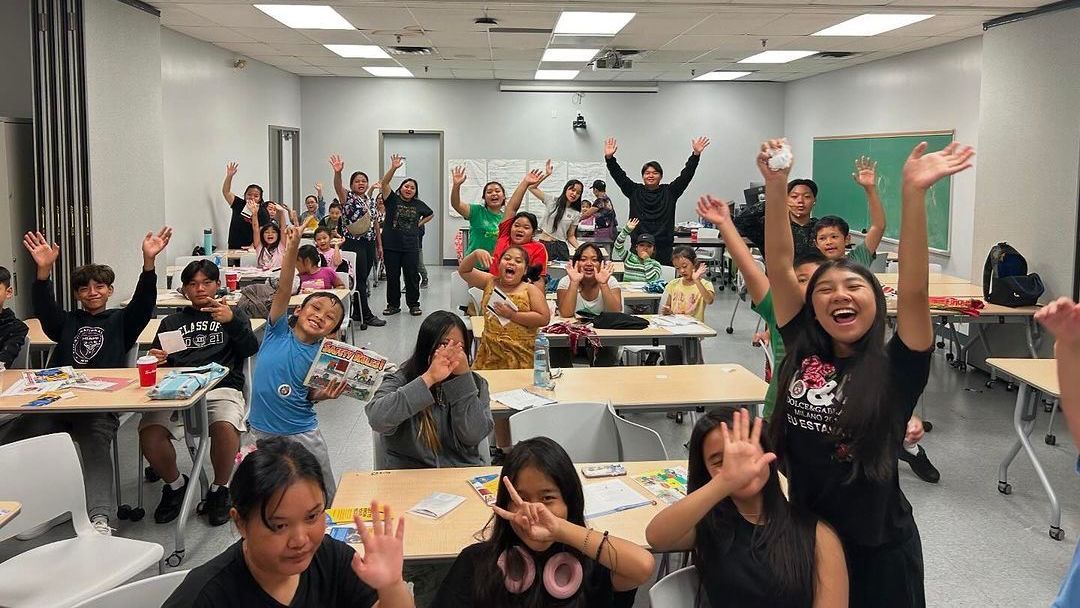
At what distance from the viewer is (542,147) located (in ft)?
49.0

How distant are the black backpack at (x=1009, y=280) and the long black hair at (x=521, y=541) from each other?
5.78 m

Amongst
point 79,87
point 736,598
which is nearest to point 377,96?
point 79,87

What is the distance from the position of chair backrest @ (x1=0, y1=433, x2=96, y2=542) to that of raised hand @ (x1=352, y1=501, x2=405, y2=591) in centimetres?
184

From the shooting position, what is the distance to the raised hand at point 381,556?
188 centimetres

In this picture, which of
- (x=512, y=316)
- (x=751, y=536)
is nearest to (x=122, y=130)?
(x=512, y=316)

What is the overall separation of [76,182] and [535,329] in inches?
151

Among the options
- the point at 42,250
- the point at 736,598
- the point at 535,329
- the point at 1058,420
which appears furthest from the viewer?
the point at 1058,420

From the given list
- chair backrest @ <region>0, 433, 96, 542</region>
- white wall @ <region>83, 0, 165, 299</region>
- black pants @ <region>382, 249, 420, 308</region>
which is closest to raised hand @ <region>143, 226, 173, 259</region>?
chair backrest @ <region>0, 433, 96, 542</region>

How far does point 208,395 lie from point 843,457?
357 cm

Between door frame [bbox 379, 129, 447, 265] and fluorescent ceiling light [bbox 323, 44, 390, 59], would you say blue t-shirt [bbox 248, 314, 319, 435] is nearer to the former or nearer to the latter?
fluorescent ceiling light [bbox 323, 44, 390, 59]

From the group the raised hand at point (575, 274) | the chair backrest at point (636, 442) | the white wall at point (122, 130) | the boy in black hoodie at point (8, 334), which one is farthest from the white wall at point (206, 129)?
the chair backrest at point (636, 442)

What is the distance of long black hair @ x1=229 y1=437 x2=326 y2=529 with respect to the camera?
77.0 inches

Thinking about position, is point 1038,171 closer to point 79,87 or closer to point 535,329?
point 535,329

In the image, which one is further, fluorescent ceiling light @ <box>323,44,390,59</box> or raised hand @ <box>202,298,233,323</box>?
fluorescent ceiling light @ <box>323,44,390,59</box>
